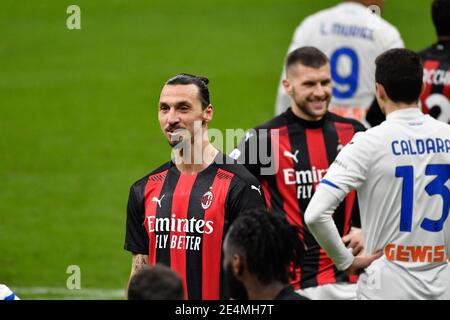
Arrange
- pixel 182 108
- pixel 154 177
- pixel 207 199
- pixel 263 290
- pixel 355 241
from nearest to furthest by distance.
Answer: pixel 263 290 → pixel 207 199 → pixel 182 108 → pixel 154 177 → pixel 355 241

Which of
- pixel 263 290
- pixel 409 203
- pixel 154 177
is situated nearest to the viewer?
pixel 263 290

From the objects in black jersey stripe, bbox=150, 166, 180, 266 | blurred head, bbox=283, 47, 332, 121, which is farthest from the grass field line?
black jersey stripe, bbox=150, 166, 180, 266

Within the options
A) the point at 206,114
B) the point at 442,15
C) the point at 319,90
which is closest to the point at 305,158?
the point at 319,90

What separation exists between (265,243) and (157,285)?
0.55 metres

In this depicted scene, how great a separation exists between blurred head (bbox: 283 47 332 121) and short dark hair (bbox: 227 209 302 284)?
258 cm

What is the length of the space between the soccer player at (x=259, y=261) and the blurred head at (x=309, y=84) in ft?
8.80

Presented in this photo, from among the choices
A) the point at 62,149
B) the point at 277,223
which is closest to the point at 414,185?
the point at 277,223

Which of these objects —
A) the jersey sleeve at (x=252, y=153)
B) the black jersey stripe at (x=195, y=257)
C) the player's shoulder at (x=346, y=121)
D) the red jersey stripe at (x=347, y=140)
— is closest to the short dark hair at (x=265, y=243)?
the black jersey stripe at (x=195, y=257)

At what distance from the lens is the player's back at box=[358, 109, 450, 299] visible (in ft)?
18.9

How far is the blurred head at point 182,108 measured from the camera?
6035 mm

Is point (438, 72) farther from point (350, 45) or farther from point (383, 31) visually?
point (350, 45)

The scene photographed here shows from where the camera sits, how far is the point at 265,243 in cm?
471

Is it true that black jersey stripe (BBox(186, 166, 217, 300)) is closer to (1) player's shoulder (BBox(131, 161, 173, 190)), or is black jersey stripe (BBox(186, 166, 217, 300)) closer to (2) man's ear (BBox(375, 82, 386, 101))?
(1) player's shoulder (BBox(131, 161, 173, 190))
